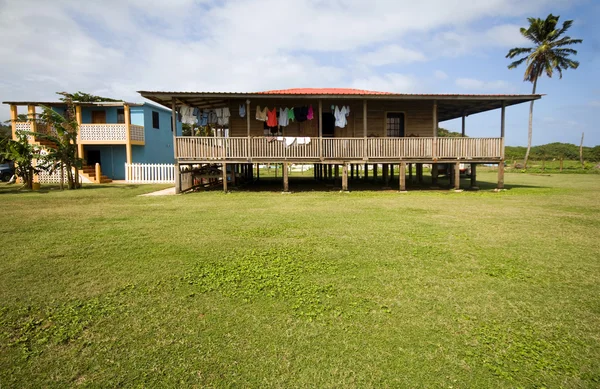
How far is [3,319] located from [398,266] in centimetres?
466

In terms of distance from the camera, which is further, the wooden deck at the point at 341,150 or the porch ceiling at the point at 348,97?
the wooden deck at the point at 341,150

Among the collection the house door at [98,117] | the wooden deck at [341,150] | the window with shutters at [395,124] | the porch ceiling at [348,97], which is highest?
the house door at [98,117]

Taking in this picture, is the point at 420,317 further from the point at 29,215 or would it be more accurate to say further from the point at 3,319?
the point at 29,215

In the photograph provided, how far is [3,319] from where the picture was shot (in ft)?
11.6

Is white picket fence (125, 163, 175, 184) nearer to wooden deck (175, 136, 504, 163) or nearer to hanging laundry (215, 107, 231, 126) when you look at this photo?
hanging laundry (215, 107, 231, 126)

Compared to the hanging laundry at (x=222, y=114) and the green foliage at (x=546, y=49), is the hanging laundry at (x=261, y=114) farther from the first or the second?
the green foliage at (x=546, y=49)

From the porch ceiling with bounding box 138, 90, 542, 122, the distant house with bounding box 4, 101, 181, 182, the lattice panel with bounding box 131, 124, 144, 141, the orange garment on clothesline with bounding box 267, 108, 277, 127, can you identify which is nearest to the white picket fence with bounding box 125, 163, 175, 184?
the distant house with bounding box 4, 101, 181, 182

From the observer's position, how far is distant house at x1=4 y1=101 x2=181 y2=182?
23.8 m

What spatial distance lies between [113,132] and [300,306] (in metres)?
24.5

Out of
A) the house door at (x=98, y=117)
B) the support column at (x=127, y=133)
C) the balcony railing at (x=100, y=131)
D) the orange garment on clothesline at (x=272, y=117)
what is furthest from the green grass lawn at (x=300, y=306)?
the house door at (x=98, y=117)

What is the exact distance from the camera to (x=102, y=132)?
2400cm

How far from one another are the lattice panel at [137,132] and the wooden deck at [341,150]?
11.3 metres

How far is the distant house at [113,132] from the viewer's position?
23.8 meters

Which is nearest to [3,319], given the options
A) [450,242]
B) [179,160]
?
[450,242]
